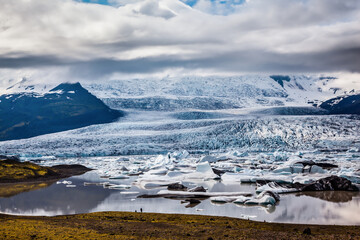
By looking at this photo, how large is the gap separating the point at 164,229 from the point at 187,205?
23.9 ft

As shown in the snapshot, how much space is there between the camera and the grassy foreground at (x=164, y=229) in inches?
521

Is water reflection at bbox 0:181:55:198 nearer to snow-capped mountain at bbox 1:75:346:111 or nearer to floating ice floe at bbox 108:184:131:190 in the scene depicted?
floating ice floe at bbox 108:184:131:190

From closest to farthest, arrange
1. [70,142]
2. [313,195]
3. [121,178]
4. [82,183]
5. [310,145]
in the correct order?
[313,195] < [82,183] < [121,178] < [310,145] < [70,142]

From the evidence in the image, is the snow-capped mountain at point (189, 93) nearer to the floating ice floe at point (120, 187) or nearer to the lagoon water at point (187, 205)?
the floating ice floe at point (120, 187)

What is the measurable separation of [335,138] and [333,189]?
137 ft

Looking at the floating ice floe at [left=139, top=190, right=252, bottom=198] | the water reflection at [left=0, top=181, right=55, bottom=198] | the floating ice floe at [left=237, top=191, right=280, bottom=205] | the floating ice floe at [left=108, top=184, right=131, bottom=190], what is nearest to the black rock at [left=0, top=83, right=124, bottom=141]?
the water reflection at [left=0, top=181, right=55, bottom=198]

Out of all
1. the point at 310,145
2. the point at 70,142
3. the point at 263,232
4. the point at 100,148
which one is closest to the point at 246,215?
the point at 263,232

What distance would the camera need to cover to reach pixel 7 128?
112812mm

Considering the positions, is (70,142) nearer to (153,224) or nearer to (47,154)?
(47,154)

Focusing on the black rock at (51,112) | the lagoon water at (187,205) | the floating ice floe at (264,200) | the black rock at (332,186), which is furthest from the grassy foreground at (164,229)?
the black rock at (51,112)

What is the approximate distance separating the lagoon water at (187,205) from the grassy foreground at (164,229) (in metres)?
1.96

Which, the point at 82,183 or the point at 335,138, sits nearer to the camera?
the point at 82,183

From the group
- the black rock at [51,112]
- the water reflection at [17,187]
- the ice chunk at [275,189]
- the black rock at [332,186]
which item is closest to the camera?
the ice chunk at [275,189]

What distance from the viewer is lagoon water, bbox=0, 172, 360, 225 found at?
18656 millimetres
